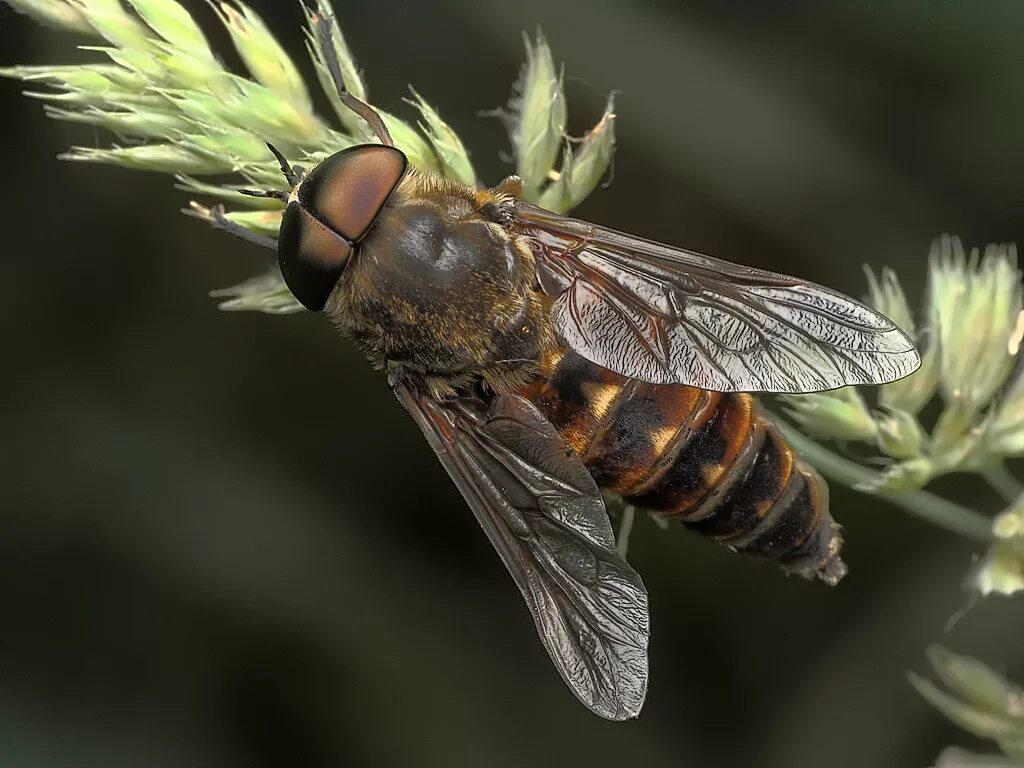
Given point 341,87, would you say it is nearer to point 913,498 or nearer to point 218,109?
point 218,109

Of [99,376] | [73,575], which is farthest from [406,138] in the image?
[73,575]

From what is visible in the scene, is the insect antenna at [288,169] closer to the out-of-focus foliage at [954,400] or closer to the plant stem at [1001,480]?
the out-of-focus foliage at [954,400]

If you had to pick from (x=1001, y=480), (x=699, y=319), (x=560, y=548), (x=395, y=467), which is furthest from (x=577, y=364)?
(x=395, y=467)

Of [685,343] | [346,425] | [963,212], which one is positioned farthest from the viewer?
[346,425]

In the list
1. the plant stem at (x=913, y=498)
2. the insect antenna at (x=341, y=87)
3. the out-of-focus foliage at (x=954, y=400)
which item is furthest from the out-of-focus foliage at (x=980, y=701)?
the insect antenna at (x=341, y=87)

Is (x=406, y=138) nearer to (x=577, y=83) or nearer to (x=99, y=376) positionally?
(x=577, y=83)
